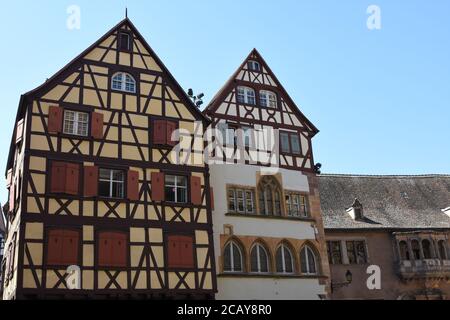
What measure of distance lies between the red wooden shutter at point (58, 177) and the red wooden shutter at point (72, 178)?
0.50 ft

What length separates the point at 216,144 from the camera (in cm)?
2652

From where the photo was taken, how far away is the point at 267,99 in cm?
2906

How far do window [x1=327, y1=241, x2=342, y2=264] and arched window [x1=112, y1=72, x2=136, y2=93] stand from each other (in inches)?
603

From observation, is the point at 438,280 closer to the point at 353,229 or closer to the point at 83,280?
the point at 353,229

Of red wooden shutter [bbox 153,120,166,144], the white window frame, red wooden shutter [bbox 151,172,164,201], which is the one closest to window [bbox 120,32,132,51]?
red wooden shutter [bbox 153,120,166,144]

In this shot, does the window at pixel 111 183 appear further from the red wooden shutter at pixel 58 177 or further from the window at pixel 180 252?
the window at pixel 180 252

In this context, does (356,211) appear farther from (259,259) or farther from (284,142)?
(259,259)

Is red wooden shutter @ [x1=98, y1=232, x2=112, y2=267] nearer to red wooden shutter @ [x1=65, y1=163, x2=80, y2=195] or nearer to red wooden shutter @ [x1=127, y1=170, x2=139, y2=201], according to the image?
red wooden shutter @ [x1=127, y1=170, x2=139, y2=201]

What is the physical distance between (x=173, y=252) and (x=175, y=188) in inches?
118

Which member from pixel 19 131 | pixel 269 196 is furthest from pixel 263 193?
pixel 19 131

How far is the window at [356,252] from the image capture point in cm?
3256

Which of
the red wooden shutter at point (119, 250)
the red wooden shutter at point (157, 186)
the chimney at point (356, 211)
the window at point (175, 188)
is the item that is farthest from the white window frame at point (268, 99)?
the red wooden shutter at point (119, 250)

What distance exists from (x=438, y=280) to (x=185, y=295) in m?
18.1
